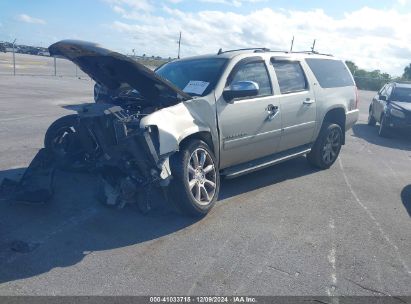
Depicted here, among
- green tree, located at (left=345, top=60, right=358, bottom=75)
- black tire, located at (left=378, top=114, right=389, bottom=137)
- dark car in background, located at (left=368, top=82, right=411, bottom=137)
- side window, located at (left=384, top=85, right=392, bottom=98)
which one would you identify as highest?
green tree, located at (left=345, top=60, right=358, bottom=75)

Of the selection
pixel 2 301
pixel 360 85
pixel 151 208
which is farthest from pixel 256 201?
pixel 360 85

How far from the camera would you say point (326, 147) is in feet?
23.2

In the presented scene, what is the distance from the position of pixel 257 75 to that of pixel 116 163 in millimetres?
2418

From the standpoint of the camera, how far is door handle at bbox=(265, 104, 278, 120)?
18.2 feet

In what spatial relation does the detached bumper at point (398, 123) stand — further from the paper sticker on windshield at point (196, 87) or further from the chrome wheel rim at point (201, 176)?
the chrome wheel rim at point (201, 176)

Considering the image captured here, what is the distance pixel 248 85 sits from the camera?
15.9 ft

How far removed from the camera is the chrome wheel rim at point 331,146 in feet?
23.1

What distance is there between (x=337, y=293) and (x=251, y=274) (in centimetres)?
74

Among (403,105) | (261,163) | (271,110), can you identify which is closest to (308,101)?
(271,110)

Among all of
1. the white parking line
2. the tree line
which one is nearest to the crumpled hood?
the white parking line

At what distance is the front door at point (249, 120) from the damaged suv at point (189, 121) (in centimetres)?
1

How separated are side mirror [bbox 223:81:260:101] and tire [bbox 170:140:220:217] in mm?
726

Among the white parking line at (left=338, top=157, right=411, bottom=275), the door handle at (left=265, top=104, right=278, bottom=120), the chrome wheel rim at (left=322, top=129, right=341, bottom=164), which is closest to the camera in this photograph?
the white parking line at (left=338, top=157, right=411, bottom=275)

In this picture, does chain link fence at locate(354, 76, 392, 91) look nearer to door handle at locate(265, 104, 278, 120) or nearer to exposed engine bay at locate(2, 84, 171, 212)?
door handle at locate(265, 104, 278, 120)
